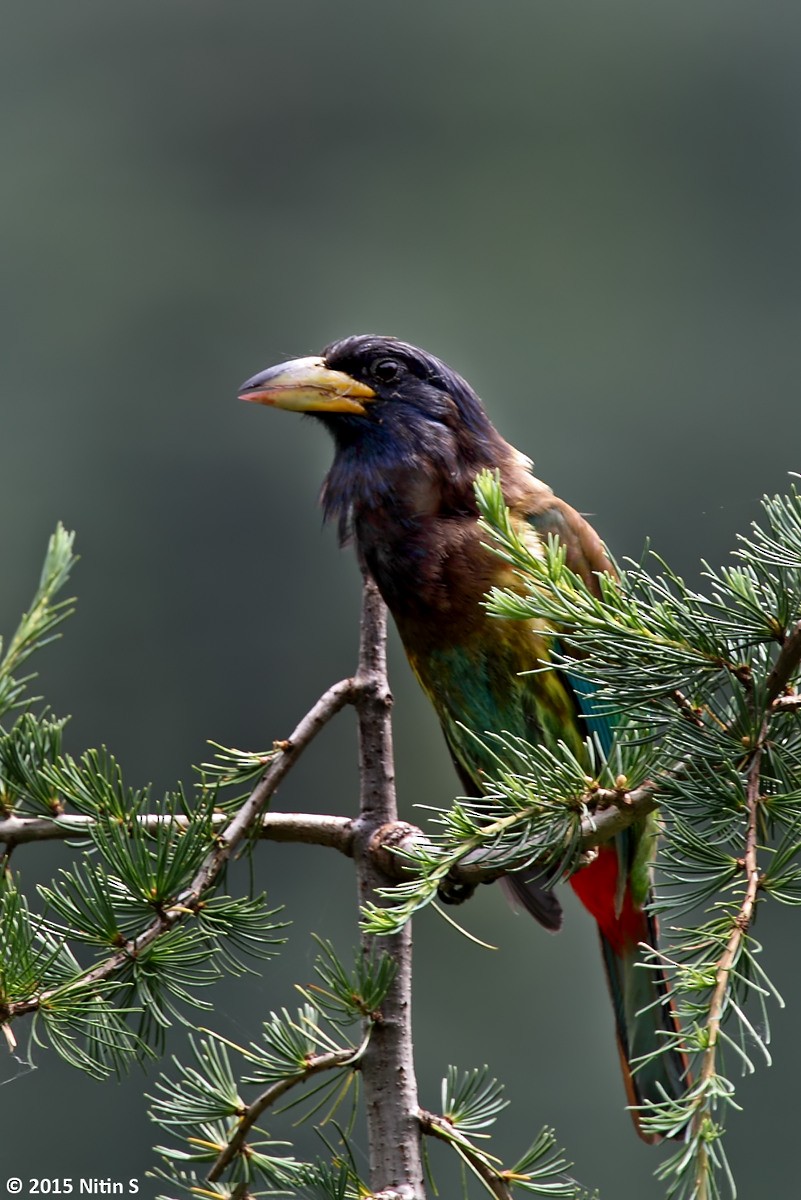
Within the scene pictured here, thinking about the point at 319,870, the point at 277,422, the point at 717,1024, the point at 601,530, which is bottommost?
the point at 319,870

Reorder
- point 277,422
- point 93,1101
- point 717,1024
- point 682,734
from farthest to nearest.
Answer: point 277,422 < point 93,1101 < point 682,734 < point 717,1024

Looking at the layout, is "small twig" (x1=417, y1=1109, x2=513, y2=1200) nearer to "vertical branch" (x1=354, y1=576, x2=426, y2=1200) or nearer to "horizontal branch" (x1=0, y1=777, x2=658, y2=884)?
"vertical branch" (x1=354, y1=576, x2=426, y2=1200)

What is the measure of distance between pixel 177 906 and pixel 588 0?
600 centimetres

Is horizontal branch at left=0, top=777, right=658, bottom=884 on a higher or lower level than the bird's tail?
higher

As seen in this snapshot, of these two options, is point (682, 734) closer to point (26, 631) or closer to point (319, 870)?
point (26, 631)

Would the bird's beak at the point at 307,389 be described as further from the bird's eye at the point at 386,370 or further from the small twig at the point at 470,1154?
the small twig at the point at 470,1154

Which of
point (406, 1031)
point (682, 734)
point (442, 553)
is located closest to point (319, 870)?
point (442, 553)

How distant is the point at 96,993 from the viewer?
114 cm

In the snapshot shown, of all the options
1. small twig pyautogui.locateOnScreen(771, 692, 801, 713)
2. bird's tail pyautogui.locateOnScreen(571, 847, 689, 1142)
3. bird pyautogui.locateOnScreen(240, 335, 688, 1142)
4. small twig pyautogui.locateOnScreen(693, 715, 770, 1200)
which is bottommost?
bird's tail pyautogui.locateOnScreen(571, 847, 689, 1142)

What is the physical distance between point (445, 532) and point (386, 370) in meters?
A: 0.33

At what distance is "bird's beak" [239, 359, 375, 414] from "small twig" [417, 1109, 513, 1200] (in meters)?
1.08

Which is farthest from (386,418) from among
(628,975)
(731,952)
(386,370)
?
(731,952)

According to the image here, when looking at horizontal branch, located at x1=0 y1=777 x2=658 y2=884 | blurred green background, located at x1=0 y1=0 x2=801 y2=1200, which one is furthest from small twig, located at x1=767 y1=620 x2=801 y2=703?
blurred green background, located at x1=0 y1=0 x2=801 y2=1200

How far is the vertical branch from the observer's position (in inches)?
52.5
